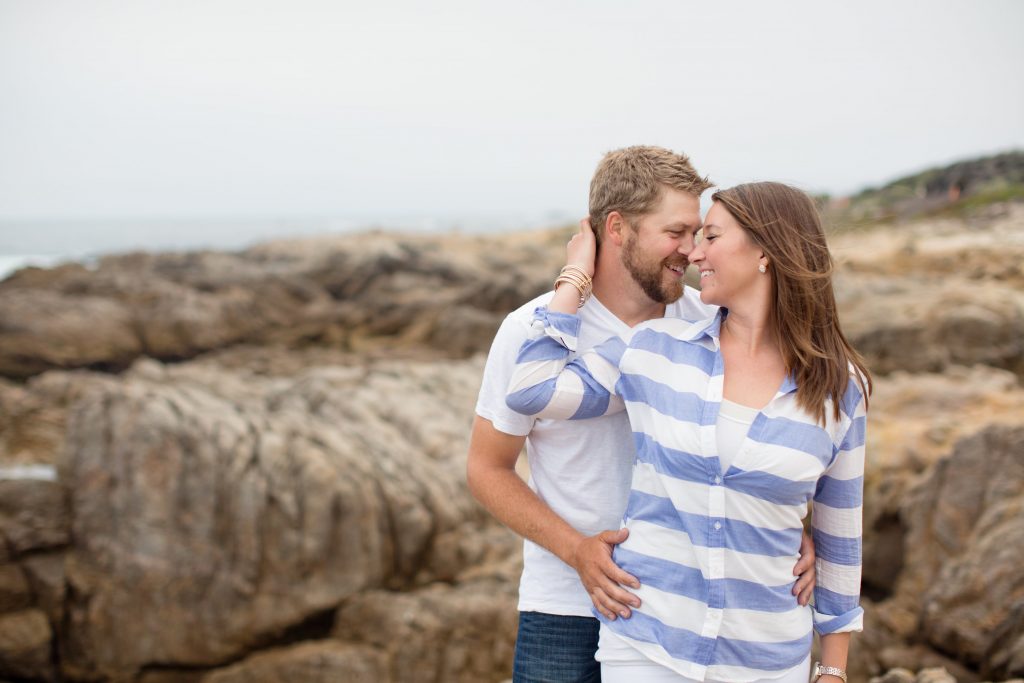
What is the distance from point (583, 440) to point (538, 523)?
0.34m

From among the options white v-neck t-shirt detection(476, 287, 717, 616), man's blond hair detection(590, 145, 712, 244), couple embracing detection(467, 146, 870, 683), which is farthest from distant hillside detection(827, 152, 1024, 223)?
white v-neck t-shirt detection(476, 287, 717, 616)

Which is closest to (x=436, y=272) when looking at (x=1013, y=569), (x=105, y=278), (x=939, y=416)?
(x=105, y=278)

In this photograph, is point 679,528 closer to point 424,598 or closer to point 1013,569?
point 1013,569

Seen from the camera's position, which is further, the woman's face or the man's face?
the man's face

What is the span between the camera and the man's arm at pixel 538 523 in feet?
9.16

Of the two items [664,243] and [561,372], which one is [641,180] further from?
[561,372]

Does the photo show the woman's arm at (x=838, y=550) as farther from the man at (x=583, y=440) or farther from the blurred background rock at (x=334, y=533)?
the blurred background rock at (x=334, y=533)

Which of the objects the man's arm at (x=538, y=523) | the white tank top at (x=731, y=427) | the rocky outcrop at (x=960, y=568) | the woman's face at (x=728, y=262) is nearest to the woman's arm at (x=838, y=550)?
the white tank top at (x=731, y=427)

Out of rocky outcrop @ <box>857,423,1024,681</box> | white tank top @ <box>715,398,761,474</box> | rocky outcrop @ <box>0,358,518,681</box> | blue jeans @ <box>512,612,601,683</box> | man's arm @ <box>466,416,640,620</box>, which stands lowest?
rocky outcrop @ <box>0,358,518,681</box>

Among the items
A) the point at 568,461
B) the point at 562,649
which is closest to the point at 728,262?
the point at 568,461

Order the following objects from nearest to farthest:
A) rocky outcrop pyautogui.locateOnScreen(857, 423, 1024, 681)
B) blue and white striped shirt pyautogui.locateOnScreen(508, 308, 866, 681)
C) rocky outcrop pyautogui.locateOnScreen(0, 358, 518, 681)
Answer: blue and white striped shirt pyautogui.locateOnScreen(508, 308, 866, 681), rocky outcrop pyautogui.locateOnScreen(857, 423, 1024, 681), rocky outcrop pyautogui.locateOnScreen(0, 358, 518, 681)

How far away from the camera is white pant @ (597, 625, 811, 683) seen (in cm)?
267

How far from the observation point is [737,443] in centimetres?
259

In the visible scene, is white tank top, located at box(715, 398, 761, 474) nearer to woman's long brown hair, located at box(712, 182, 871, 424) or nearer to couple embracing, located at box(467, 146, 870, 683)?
couple embracing, located at box(467, 146, 870, 683)
